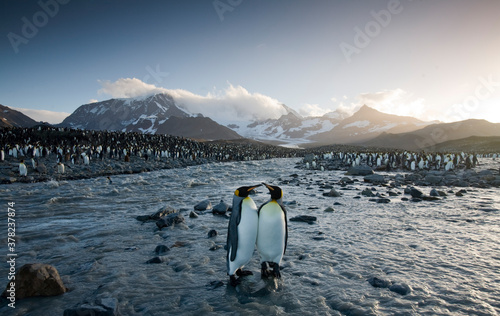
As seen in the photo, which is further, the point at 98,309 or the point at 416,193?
the point at 416,193

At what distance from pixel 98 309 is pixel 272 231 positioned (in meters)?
2.18

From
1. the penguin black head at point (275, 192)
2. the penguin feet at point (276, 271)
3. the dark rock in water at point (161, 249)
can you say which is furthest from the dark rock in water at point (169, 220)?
the penguin black head at point (275, 192)

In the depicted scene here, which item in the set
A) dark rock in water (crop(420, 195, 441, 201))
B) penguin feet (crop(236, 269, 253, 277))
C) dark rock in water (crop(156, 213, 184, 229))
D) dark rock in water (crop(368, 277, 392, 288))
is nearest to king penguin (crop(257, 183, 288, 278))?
penguin feet (crop(236, 269, 253, 277))

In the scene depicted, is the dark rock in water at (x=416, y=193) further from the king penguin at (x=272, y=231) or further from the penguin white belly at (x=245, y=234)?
the penguin white belly at (x=245, y=234)

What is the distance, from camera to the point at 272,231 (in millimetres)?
3471

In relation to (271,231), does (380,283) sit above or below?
below

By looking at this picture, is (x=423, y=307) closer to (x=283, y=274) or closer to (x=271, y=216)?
(x=283, y=274)

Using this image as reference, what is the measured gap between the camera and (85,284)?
10.8 feet

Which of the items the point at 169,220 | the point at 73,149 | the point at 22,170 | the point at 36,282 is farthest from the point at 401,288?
the point at 73,149

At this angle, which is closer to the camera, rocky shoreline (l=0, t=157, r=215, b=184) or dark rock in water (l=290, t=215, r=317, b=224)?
dark rock in water (l=290, t=215, r=317, b=224)

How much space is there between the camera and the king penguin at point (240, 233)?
334 centimetres

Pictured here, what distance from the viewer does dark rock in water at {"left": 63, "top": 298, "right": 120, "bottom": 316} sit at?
2430mm

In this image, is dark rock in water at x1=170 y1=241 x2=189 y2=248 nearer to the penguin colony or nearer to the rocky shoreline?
the rocky shoreline

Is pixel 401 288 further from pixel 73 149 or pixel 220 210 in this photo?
pixel 73 149
